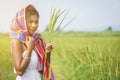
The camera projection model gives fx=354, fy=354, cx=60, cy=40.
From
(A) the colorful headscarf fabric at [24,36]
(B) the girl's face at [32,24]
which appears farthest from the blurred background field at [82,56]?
(B) the girl's face at [32,24]

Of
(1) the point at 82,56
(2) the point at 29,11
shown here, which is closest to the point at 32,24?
(2) the point at 29,11

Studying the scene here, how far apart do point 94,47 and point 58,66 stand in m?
0.31

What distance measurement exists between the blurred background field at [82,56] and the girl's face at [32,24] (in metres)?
0.67

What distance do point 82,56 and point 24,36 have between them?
0.86 m

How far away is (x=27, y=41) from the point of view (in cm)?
174

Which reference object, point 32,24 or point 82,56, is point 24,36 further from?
point 82,56

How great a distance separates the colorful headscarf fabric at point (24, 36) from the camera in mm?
1773

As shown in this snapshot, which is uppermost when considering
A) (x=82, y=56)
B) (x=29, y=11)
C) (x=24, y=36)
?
(x=29, y=11)

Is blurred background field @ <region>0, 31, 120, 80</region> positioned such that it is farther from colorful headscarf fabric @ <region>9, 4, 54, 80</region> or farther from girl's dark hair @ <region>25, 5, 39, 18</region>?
girl's dark hair @ <region>25, 5, 39, 18</region>

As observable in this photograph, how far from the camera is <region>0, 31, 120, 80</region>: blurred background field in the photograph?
94.2 inches

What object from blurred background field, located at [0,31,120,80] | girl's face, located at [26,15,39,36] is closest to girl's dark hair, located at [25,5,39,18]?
girl's face, located at [26,15,39,36]

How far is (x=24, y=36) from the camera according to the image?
1786 mm

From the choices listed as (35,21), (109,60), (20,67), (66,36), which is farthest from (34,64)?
(66,36)

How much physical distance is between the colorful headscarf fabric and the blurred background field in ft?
1.69
